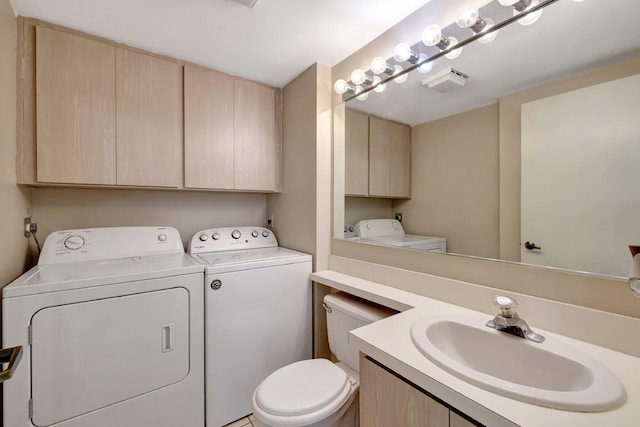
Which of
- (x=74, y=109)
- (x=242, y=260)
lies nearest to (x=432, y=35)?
(x=242, y=260)

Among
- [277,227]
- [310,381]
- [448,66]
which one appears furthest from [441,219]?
[277,227]

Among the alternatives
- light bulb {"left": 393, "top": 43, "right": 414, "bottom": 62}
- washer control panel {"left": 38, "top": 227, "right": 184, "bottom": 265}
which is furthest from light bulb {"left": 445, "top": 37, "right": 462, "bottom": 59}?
washer control panel {"left": 38, "top": 227, "right": 184, "bottom": 265}

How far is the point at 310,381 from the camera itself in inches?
50.3

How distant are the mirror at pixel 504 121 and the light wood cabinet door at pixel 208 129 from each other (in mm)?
1114

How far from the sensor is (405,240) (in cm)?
162

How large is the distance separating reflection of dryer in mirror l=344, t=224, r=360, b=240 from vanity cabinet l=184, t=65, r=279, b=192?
71cm

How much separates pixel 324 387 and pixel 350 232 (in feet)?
3.33

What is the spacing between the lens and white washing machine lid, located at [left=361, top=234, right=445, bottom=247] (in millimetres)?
1495

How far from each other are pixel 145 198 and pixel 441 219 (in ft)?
6.87

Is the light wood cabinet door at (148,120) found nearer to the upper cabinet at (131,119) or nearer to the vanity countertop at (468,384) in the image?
the upper cabinet at (131,119)

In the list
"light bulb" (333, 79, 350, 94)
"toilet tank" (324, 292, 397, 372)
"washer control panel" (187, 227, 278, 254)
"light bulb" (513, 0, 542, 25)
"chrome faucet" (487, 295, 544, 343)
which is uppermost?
"light bulb" (333, 79, 350, 94)

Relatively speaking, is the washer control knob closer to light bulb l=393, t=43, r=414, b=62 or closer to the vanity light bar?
the vanity light bar

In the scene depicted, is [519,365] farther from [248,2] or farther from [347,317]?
[248,2]

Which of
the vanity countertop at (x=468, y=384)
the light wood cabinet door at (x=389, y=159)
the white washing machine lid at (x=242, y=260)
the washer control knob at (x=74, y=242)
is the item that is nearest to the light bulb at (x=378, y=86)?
the light wood cabinet door at (x=389, y=159)
